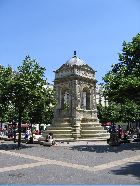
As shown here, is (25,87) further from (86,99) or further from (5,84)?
(86,99)

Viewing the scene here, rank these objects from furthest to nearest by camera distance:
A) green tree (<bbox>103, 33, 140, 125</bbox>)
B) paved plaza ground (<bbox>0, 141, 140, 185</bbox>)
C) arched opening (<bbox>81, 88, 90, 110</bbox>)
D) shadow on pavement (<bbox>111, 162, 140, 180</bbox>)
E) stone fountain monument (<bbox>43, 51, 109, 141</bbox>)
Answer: arched opening (<bbox>81, 88, 90, 110</bbox>), stone fountain monument (<bbox>43, 51, 109, 141</bbox>), green tree (<bbox>103, 33, 140, 125</bbox>), shadow on pavement (<bbox>111, 162, 140, 180</bbox>), paved plaza ground (<bbox>0, 141, 140, 185</bbox>)

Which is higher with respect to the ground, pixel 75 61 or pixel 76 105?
pixel 75 61

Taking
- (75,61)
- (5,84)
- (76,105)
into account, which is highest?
(75,61)

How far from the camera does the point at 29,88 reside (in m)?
28.7

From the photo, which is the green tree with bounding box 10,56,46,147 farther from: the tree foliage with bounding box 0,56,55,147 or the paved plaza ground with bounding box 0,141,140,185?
the paved plaza ground with bounding box 0,141,140,185

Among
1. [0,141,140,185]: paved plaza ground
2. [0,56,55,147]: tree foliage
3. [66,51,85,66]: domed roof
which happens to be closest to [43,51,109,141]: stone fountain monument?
[66,51,85,66]: domed roof

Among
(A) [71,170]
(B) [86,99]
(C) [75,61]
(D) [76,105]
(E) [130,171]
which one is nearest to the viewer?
(E) [130,171]

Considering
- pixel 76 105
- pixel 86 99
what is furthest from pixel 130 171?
pixel 86 99

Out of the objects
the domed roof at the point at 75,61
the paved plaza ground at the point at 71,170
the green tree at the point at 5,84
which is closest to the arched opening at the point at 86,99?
the domed roof at the point at 75,61

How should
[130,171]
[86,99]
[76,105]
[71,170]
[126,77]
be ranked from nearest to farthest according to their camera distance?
[130,171], [71,170], [126,77], [76,105], [86,99]

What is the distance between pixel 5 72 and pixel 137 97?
47.2 feet

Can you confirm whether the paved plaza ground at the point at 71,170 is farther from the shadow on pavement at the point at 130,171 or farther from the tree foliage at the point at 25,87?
the tree foliage at the point at 25,87

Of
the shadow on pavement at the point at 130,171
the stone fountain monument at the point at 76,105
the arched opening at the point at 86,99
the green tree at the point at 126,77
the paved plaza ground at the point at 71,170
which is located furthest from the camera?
the arched opening at the point at 86,99

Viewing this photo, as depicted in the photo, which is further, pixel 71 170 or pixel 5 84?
pixel 5 84
